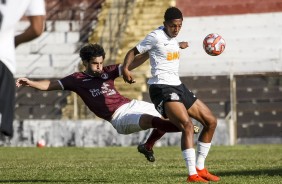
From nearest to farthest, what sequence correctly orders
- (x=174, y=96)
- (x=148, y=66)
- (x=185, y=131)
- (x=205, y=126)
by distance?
(x=185, y=131) < (x=174, y=96) < (x=205, y=126) < (x=148, y=66)

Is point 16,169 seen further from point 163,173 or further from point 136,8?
point 136,8

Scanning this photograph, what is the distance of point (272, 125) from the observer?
90.3ft

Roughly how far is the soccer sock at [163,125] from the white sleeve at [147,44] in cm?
107

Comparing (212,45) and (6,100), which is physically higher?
(212,45)

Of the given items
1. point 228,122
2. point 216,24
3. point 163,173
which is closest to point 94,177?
point 163,173

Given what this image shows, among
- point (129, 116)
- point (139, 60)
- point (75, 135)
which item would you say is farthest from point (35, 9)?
point (75, 135)

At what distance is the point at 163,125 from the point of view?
40.8ft

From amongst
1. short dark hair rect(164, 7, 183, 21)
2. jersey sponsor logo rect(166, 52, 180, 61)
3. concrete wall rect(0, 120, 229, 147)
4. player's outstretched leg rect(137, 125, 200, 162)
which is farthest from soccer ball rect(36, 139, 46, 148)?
short dark hair rect(164, 7, 183, 21)

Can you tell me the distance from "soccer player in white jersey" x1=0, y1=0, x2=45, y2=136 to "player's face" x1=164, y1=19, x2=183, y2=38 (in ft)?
15.0

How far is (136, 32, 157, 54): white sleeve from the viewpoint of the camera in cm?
1194

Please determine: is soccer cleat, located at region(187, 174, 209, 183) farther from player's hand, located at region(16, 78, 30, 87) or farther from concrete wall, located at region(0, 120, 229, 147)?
concrete wall, located at region(0, 120, 229, 147)

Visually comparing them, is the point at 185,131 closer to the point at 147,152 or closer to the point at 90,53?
the point at 147,152

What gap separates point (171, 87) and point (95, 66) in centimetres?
187

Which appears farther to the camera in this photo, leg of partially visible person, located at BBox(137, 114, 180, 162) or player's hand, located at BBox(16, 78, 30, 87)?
leg of partially visible person, located at BBox(137, 114, 180, 162)
